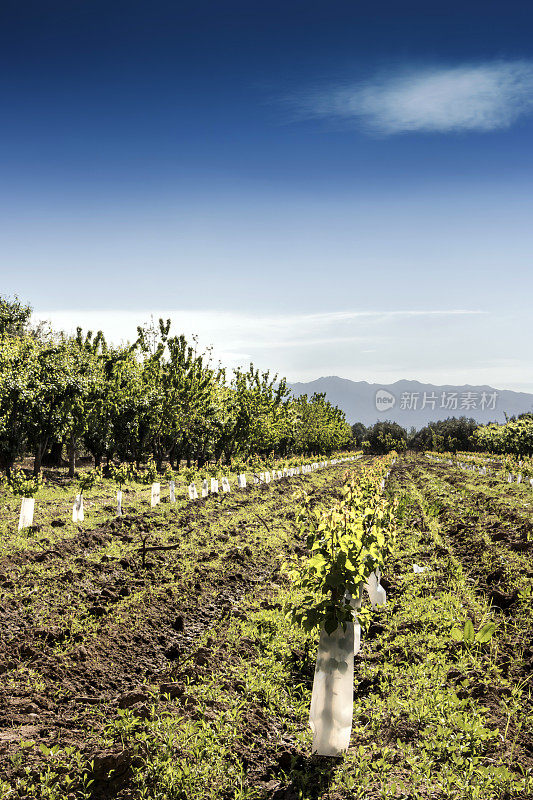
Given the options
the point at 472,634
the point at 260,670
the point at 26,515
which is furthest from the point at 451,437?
the point at 260,670

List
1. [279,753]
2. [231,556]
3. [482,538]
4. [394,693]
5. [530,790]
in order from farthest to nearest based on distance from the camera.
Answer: [482,538] < [231,556] < [394,693] < [279,753] < [530,790]

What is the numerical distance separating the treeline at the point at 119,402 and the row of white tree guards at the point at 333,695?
18.4m

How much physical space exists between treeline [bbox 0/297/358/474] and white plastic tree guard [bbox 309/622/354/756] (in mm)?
18410

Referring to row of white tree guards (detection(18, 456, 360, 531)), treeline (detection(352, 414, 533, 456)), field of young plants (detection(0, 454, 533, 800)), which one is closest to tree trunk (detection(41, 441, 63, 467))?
row of white tree guards (detection(18, 456, 360, 531))

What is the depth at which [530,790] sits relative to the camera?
4.04 meters

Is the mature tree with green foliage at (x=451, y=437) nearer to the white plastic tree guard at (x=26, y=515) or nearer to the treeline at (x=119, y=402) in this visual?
the treeline at (x=119, y=402)

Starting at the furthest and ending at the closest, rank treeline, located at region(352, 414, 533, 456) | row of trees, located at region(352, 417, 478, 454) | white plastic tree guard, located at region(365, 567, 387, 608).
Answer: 1. row of trees, located at region(352, 417, 478, 454)
2. treeline, located at region(352, 414, 533, 456)
3. white plastic tree guard, located at region(365, 567, 387, 608)

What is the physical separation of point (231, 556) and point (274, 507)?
812cm

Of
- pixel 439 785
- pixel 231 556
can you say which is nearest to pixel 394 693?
pixel 439 785

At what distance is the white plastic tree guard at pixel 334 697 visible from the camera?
14.9 ft

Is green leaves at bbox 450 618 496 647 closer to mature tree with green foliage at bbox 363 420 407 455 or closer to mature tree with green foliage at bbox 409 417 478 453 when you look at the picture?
mature tree with green foliage at bbox 363 420 407 455

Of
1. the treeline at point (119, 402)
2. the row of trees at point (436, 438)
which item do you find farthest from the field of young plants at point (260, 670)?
the row of trees at point (436, 438)

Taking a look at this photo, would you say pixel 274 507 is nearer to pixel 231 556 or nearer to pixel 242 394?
pixel 231 556

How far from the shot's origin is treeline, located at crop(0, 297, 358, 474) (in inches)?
858
